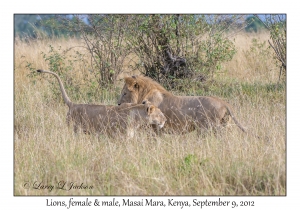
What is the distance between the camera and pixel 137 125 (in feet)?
23.4

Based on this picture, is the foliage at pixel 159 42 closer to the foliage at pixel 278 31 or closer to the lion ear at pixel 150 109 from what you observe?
the foliage at pixel 278 31

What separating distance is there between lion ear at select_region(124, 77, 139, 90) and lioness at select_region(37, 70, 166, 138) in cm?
32

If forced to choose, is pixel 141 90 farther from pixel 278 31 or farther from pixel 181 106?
pixel 278 31

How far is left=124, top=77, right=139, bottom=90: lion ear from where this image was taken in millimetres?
7508

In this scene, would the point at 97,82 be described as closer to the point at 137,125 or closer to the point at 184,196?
the point at 137,125

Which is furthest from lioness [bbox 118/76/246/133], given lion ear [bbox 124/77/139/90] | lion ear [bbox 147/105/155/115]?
lion ear [bbox 147/105/155/115]

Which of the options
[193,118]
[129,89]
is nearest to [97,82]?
[129,89]

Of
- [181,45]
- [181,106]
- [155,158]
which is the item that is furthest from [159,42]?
[155,158]

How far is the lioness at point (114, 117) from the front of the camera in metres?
7.09

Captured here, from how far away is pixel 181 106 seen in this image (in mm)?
7328

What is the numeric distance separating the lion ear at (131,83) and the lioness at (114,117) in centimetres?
32

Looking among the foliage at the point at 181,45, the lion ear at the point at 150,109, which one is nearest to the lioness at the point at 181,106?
the lion ear at the point at 150,109

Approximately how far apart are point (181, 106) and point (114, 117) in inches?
36.9

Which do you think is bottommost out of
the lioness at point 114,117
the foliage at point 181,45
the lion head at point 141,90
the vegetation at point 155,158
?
the vegetation at point 155,158
